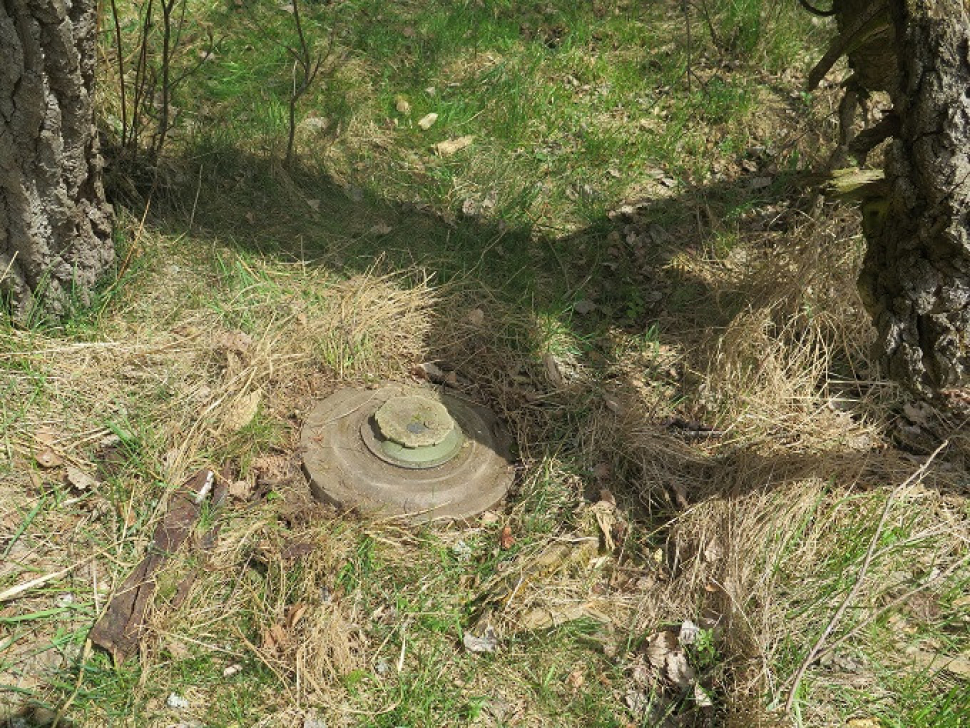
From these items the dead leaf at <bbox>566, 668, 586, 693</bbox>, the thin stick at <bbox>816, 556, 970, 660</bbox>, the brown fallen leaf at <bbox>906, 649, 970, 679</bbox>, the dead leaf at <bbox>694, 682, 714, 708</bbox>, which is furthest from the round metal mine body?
the brown fallen leaf at <bbox>906, 649, 970, 679</bbox>

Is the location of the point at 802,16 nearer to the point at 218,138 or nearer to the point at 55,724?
the point at 218,138

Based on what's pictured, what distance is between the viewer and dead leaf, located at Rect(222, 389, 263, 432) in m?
3.49

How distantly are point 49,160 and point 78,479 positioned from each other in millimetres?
1254

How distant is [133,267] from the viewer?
157 inches

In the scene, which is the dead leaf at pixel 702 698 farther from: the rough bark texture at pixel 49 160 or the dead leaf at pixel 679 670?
the rough bark texture at pixel 49 160

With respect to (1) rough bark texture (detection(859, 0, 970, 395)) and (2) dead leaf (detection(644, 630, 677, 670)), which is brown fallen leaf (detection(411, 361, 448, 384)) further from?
(1) rough bark texture (detection(859, 0, 970, 395))

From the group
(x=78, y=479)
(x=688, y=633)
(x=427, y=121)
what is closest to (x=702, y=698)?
(x=688, y=633)

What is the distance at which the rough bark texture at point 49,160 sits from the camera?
3.13 metres

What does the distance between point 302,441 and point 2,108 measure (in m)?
1.68

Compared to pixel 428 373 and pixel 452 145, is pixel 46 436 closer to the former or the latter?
pixel 428 373

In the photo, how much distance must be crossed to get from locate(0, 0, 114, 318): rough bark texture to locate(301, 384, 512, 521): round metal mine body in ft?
4.02

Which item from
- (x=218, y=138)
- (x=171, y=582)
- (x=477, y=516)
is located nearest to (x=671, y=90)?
(x=218, y=138)

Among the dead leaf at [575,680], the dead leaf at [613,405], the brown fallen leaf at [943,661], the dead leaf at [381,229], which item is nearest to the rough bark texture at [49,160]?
the dead leaf at [381,229]

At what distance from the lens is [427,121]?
211 inches
